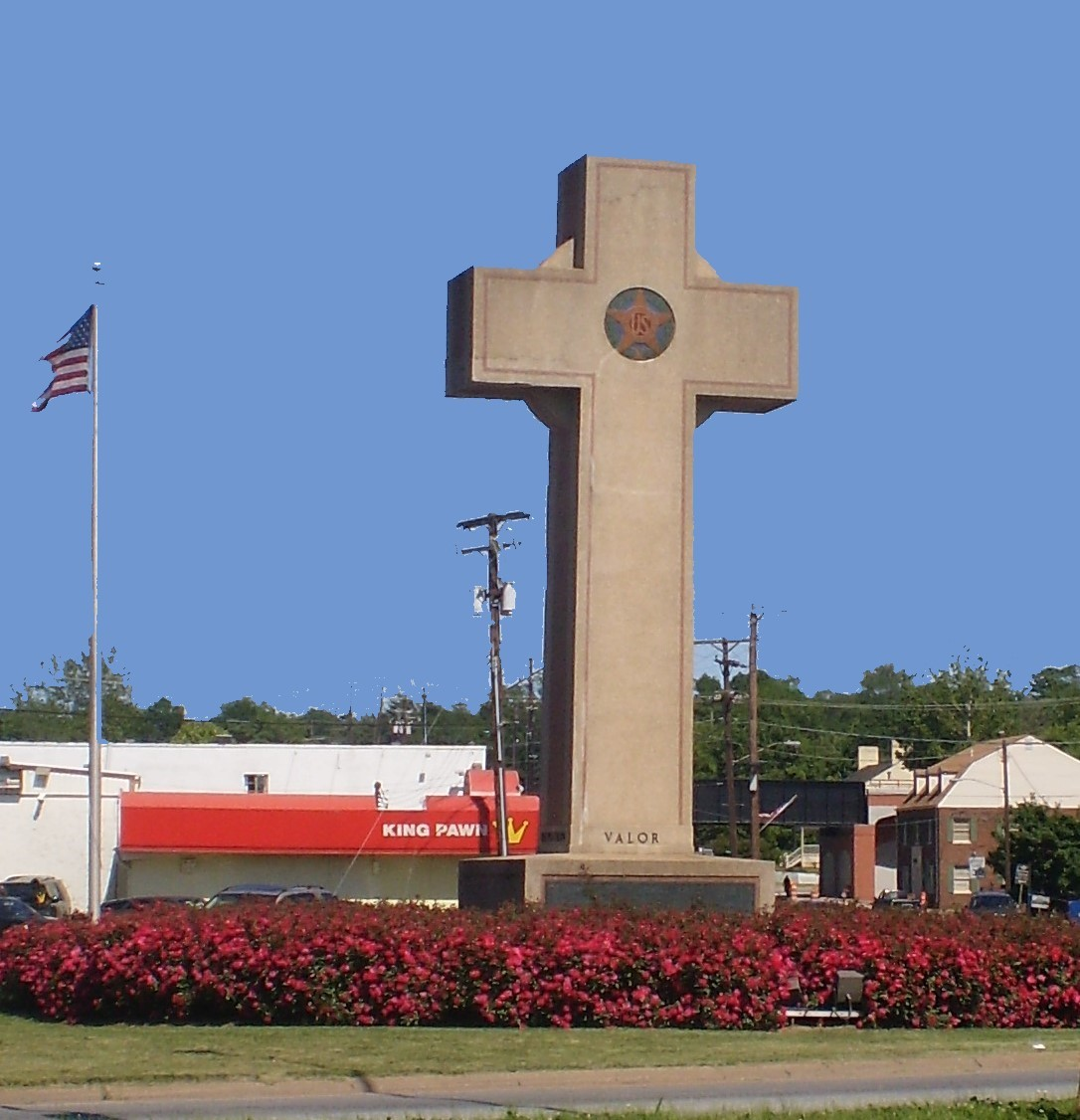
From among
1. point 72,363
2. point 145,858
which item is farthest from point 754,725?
point 72,363

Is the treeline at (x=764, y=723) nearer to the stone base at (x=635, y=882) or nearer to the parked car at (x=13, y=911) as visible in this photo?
the parked car at (x=13, y=911)

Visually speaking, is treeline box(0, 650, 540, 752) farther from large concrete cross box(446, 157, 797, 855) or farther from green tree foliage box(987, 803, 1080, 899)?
large concrete cross box(446, 157, 797, 855)

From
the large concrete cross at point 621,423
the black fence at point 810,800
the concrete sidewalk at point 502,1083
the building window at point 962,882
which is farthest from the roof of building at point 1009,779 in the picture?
the concrete sidewalk at point 502,1083

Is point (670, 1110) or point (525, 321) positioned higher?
point (525, 321)

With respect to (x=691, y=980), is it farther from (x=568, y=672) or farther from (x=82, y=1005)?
(x=82, y=1005)

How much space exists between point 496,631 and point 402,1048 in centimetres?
4103

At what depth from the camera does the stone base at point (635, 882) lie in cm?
1956

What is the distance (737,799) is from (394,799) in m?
33.0

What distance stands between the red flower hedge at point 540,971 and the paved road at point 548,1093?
275cm

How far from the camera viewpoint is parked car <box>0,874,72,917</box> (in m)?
50.9

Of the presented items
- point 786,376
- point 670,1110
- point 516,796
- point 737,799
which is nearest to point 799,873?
point 737,799

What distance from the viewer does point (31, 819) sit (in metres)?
62.3

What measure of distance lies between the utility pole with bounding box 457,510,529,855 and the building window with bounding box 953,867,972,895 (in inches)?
1681

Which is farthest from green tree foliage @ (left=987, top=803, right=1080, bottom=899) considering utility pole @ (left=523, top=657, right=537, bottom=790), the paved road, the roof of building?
the paved road
